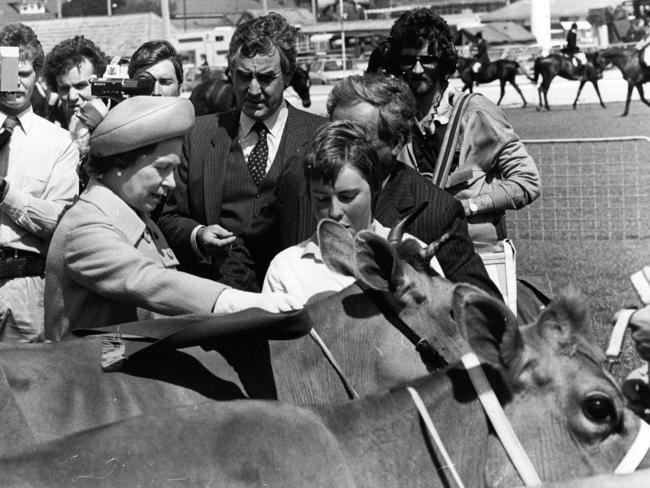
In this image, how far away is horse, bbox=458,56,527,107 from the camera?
44125mm

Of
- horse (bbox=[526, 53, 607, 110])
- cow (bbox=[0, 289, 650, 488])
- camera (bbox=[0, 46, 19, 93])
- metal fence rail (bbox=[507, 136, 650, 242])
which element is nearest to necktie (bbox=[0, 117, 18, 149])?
camera (bbox=[0, 46, 19, 93])

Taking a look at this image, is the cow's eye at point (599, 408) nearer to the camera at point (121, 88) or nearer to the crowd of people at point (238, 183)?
the crowd of people at point (238, 183)

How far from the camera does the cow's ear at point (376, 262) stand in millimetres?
3697

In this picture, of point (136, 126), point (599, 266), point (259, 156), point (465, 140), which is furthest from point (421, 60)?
point (599, 266)

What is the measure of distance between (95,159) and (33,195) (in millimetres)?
1874

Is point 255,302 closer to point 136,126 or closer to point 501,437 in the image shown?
point 136,126

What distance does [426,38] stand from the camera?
641 cm

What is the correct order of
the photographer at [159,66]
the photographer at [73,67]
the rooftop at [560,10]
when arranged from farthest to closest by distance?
1. the rooftop at [560,10]
2. the photographer at [73,67]
3. the photographer at [159,66]

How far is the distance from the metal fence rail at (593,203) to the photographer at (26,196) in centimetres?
679

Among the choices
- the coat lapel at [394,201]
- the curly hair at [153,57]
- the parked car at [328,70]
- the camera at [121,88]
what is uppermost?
the curly hair at [153,57]

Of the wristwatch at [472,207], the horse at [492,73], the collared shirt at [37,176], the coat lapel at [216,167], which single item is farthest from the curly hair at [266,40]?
the horse at [492,73]

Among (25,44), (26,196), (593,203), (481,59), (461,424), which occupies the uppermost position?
(25,44)

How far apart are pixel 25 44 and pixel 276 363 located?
11.6ft

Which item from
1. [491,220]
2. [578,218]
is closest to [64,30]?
[578,218]
